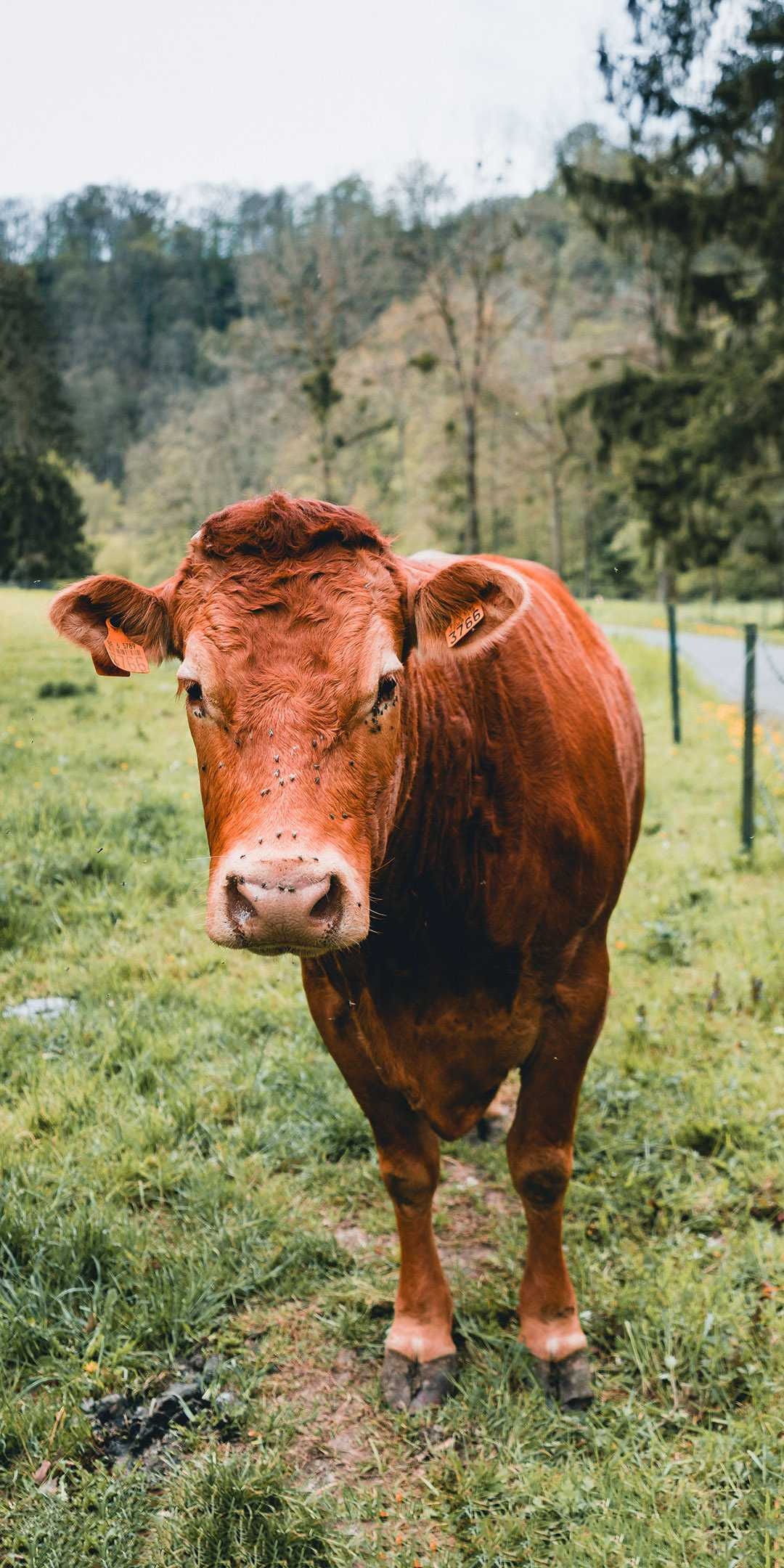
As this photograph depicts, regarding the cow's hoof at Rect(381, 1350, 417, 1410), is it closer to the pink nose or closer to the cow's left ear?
the pink nose

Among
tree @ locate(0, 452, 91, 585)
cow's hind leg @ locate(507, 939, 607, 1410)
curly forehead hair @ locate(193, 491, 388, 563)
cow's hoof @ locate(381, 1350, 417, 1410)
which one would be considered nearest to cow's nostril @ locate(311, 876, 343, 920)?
curly forehead hair @ locate(193, 491, 388, 563)

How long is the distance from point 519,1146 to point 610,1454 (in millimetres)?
699

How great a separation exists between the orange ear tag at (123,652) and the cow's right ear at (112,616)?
0.04ft

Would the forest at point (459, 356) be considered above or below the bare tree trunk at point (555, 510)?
above

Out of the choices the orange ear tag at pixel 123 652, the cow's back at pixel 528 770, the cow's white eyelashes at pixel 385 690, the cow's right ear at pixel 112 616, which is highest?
the cow's right ear at pixel 112 616

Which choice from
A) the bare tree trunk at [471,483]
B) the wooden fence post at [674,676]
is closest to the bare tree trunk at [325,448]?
the bare tree trunk at [471,483]

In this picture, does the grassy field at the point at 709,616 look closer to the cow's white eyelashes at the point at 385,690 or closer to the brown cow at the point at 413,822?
the brown cow at the point at 413,822

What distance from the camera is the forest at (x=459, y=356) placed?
14.2 metres

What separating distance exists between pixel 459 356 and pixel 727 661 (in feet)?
44.3

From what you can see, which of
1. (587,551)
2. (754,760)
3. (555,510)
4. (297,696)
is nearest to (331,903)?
(297,696)

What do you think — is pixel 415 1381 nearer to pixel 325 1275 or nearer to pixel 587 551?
pixel 325 1275

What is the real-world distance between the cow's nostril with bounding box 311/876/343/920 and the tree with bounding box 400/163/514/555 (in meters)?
23.6

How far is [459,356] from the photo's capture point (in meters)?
24.7

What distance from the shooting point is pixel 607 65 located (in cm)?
1433
